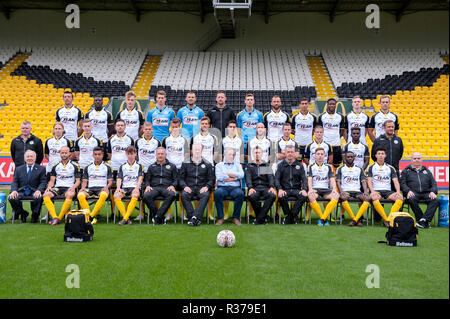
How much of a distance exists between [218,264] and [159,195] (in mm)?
3349

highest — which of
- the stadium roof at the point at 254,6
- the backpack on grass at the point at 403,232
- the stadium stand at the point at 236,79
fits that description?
the stadium roof at the point at 254,6

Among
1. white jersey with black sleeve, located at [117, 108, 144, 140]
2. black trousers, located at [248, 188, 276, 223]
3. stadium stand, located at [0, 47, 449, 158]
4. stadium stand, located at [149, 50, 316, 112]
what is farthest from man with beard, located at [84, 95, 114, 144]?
stadium stand, located at [149, 50, 316, 112]

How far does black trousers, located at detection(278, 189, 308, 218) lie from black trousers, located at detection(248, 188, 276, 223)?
0.21m

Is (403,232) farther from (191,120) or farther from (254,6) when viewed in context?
(254,6)

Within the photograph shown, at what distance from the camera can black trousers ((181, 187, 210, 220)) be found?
8056mm

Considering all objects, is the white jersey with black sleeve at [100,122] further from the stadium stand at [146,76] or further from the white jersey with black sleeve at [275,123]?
the stadium stand at [146,76]

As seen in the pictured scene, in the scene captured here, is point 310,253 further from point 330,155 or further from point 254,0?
point 254,0

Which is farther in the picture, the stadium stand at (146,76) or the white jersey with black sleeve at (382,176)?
the stadium stand at (146,76)

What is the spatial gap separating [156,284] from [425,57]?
2236 centimetres

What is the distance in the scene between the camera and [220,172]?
8.49 metres

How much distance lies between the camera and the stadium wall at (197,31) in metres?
24.0

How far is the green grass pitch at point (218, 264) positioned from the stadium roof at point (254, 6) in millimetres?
17857

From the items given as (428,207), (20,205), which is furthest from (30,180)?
(428,207)

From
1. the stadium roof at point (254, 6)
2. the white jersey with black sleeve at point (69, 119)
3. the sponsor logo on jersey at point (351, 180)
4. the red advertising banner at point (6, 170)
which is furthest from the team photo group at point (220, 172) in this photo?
the stadium roof at point (254, 6)
